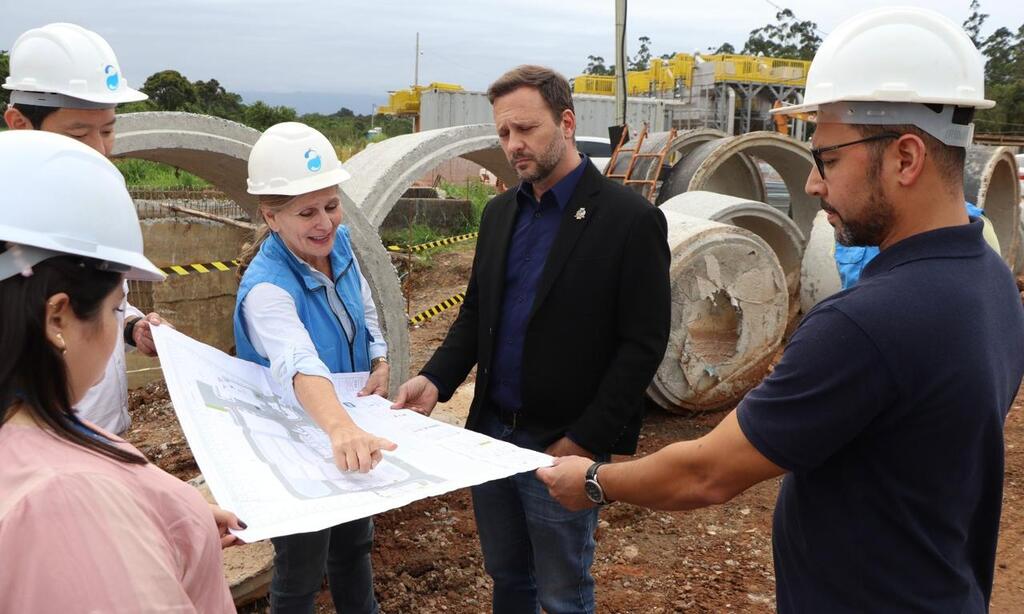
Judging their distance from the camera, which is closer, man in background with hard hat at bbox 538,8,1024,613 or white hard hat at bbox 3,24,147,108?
man in background with hard hat at bbox 538,8,1024,613

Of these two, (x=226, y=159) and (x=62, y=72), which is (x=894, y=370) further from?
(x=226, y=159)

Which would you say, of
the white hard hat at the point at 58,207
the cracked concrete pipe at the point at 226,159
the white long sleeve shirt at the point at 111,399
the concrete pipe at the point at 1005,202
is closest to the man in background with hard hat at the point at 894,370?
the white hard hat at the point at 58,207

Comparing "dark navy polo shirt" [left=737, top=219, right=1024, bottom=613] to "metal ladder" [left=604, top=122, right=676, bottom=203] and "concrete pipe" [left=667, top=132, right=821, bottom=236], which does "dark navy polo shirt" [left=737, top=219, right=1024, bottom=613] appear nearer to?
"concrete pipe" [left=667, top=132, right=821, bottom=236]

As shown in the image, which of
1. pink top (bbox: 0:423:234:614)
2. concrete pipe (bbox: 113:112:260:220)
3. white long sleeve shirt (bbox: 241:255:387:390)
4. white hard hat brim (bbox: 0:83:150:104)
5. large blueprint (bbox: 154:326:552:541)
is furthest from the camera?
concrete pipe (bbox: 113:112:260:220)

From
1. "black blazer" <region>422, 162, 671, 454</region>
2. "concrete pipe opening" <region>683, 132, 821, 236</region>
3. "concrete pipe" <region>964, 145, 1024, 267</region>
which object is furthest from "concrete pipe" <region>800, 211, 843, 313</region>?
"black blazer" <region>422, 162, 671, 454</region>

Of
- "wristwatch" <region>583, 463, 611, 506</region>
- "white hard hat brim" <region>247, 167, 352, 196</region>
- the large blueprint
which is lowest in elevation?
"wristwatch" <region>583, 463, 611, 506</region>

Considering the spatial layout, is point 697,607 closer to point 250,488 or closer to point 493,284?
point 493,284

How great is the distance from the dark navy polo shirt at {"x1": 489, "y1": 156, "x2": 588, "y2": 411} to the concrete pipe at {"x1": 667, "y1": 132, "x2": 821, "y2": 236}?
6412mm

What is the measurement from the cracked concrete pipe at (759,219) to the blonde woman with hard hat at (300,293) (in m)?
5.16

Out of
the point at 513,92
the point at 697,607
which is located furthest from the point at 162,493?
the point at 697,607

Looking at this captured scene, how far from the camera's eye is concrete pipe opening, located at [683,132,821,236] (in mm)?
10180

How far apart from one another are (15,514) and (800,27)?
211 feet

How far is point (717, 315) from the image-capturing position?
6.83 meters

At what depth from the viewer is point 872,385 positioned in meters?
1.46
